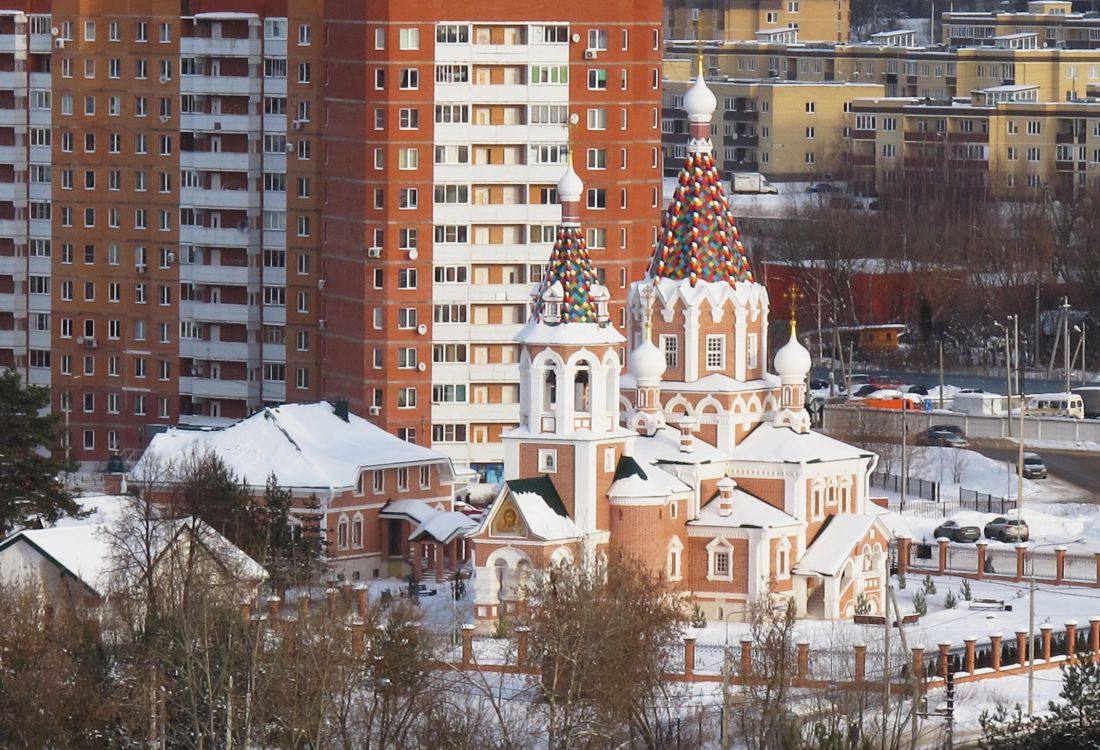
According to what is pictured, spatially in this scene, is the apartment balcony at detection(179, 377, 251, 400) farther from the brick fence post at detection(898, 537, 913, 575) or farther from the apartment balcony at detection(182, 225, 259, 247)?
the brick fence post at detection(898, 537, 913, 575)

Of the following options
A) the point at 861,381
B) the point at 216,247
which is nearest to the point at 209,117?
the point at 216,247

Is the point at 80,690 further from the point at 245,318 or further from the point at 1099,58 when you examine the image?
the point at 1099,58

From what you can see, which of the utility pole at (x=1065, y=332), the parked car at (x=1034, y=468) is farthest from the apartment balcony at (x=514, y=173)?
the utility pole at (x=1065, y=332)

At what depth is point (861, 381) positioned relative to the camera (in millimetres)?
108875

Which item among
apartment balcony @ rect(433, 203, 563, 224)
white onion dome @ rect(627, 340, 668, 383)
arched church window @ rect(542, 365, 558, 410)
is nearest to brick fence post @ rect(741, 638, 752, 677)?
arched church window @ rect(542, 365, 558, 410)

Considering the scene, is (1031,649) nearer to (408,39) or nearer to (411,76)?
(411,76)

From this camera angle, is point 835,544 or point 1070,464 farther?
point 1070,464

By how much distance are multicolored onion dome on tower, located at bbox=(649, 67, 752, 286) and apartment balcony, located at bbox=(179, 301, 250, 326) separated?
21.9 m

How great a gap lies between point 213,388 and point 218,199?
405 centimetres

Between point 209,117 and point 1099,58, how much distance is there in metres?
59.2

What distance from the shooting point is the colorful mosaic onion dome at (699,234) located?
77.7m

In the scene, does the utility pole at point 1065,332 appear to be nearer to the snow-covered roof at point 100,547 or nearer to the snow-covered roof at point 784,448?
the snow-covered roof at point 784,448

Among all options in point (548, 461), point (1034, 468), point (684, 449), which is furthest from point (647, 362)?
point (1034, 468)

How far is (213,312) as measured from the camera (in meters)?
99.3
